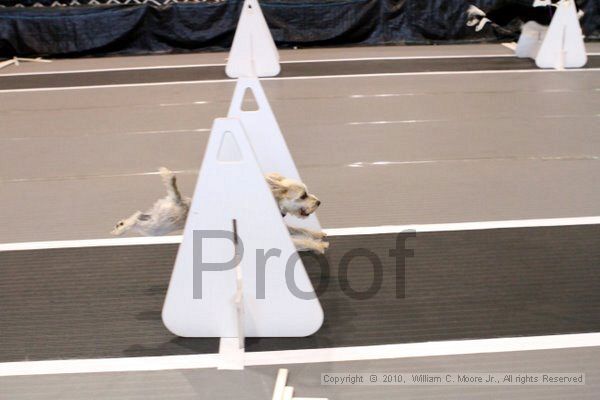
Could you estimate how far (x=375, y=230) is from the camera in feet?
8.30

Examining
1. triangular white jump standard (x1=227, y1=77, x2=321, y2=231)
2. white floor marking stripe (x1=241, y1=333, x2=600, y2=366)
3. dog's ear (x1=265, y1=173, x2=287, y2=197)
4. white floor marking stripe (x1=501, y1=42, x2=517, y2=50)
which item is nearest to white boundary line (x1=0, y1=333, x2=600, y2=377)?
white floor marking stripe (x1=241, y1=333, x2=600, y2=366)

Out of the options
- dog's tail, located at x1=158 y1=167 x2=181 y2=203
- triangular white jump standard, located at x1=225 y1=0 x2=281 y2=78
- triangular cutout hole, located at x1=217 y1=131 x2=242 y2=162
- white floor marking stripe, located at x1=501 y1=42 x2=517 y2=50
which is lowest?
white floor marking stripe, located at x1=501 y1=42 x2=517 y2=50

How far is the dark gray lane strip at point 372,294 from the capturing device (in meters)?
1.87

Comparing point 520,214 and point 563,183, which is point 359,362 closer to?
point 520,214

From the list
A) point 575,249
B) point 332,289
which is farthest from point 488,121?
point 332,289

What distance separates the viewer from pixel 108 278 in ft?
7.26

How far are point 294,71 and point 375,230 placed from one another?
10.2ft

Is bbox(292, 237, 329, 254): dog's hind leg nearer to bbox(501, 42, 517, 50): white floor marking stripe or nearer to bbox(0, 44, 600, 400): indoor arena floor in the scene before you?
bbox(0, 44, 600, 400): indoor arena floor

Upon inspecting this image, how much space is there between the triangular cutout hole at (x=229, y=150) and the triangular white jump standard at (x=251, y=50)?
353 centimetres

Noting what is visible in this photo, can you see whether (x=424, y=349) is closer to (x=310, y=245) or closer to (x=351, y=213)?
(x=310, y=245)

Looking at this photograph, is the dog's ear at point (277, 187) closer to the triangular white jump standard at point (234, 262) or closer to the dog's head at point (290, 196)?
the dog's head at point (290, 196)

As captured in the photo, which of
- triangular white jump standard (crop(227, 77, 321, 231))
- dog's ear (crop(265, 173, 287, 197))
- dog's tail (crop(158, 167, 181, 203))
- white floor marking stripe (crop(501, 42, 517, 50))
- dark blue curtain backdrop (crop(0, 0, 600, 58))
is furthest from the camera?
dark blue curtain backdrop (crop(0, 0, 600, 58))

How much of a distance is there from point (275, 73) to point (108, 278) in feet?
10.8

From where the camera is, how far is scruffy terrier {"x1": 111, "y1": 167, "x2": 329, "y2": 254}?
1.91 m
